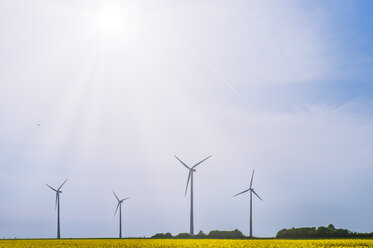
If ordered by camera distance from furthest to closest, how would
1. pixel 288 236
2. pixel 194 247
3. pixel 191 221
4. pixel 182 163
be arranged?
pixel 182 163
pixel 191 221
pixel 288 236
pixel 194 247

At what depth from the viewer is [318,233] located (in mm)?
91312

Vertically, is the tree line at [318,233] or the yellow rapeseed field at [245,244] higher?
the yellow rapeseed field at [245,244]

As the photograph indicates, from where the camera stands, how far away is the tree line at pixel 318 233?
8671cm

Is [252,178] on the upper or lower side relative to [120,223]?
upper

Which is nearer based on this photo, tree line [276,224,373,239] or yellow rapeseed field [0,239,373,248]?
yellow rapeseed field [0,239,373,248]

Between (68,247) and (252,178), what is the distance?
3074 inches

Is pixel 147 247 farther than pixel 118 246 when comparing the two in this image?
No

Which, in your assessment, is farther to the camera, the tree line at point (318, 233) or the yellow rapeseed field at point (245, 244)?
the tree line at point (318, 233)

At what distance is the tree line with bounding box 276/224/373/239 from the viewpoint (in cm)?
8671

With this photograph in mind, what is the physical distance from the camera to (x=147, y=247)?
53094 mm

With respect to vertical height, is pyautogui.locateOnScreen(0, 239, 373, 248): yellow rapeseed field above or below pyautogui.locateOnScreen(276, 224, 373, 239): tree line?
above

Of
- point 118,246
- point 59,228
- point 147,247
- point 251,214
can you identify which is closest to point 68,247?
point 118,246

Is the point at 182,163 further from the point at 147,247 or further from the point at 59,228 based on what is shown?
the point at 147,247

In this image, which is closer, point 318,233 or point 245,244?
point 245,244
